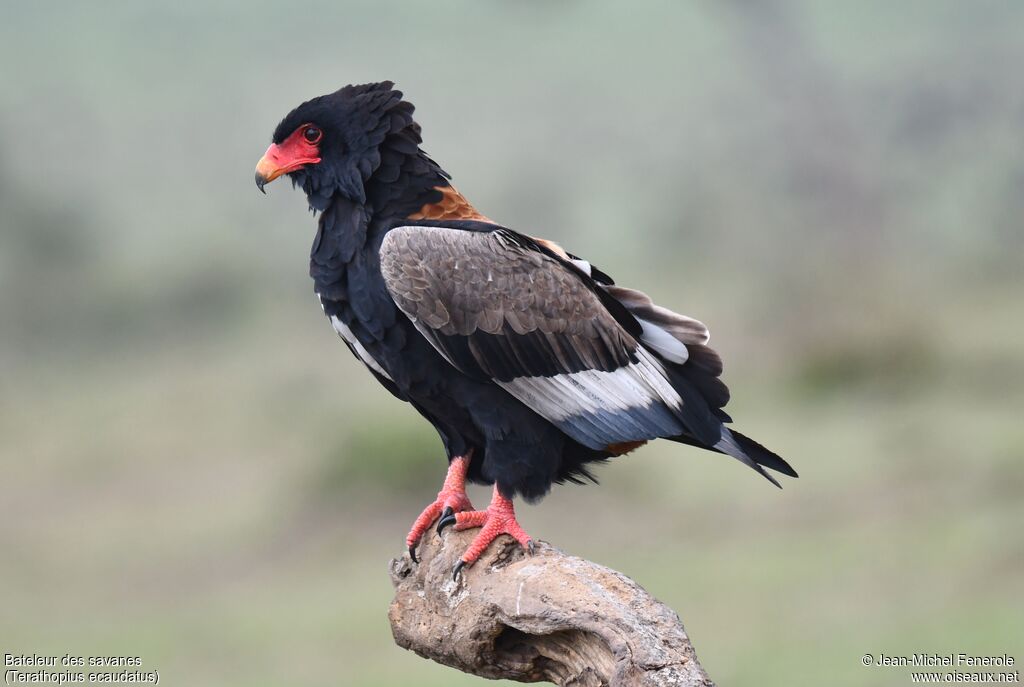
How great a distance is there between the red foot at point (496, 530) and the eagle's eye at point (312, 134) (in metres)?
1.60

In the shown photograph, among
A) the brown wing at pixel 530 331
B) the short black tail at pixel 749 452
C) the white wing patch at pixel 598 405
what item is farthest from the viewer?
the short black tail at pixel 749 452

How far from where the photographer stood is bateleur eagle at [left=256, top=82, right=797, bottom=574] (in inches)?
212

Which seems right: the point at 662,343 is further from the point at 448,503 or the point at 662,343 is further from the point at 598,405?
the point at 448,503

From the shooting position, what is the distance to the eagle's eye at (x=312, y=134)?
567 cm

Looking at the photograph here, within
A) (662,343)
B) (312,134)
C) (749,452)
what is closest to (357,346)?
(312,134)

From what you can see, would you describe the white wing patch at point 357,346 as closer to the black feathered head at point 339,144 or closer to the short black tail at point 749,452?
the black feathered head at point 339,144

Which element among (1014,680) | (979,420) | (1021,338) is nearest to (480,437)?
(1014,680)

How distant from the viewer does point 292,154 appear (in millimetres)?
5668

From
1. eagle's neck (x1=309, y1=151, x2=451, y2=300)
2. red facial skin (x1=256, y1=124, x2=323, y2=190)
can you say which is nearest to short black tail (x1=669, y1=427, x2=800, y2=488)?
eagle's neck (x1=309, y1=151, x2=451, y2=300)

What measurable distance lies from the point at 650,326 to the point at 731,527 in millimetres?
8485

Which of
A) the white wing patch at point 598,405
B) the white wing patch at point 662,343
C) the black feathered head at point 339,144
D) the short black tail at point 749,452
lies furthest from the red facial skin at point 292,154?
the short black tail at point 749,452

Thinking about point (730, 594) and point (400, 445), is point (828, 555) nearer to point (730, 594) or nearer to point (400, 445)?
point (730, 594)

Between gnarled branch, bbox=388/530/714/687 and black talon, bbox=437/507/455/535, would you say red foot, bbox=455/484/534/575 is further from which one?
black talon, bbox=437/507/455/535

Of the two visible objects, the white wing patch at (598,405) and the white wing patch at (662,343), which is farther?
the white wing patch at (662,343)
